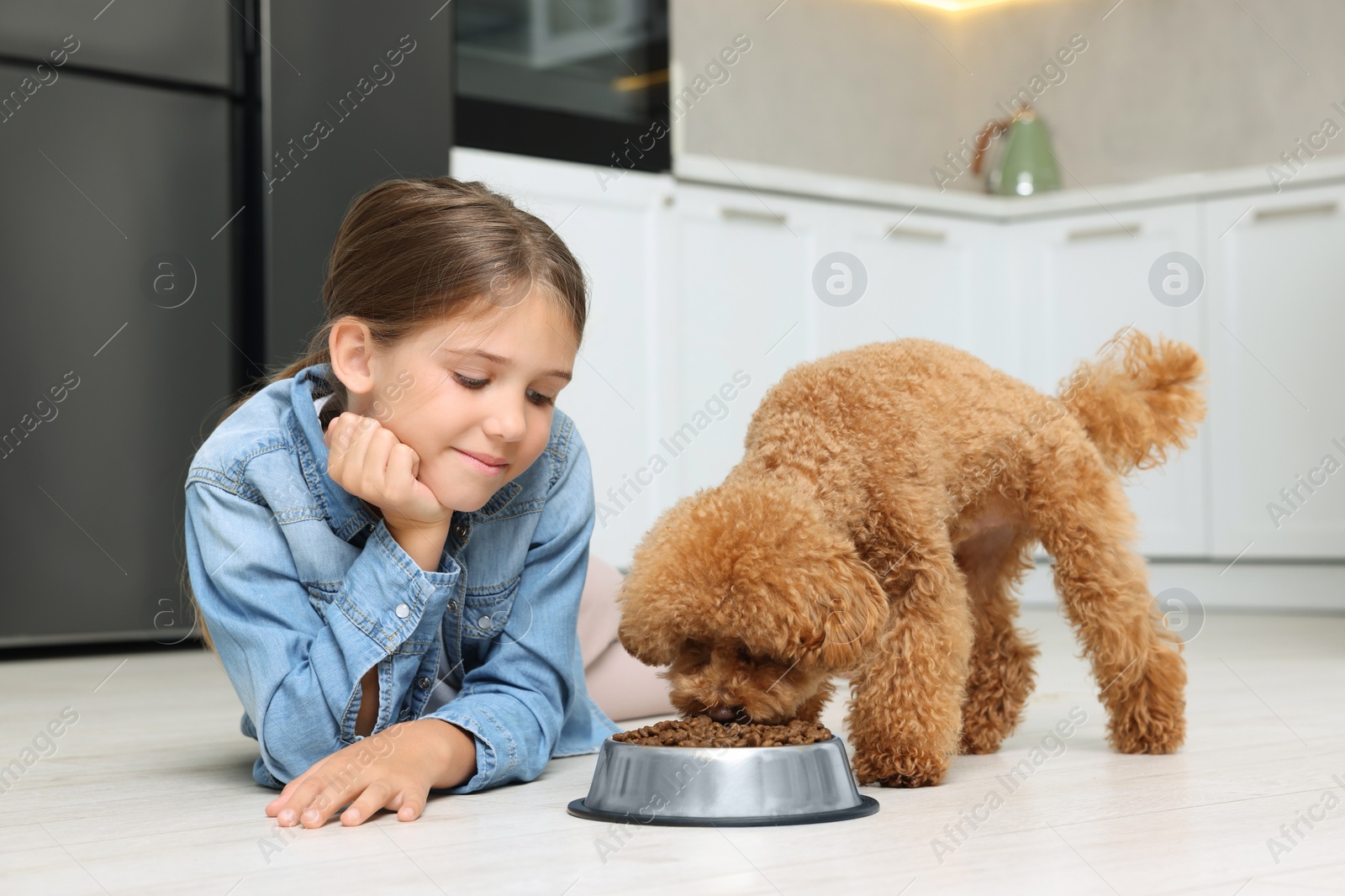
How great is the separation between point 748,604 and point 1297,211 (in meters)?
2.92

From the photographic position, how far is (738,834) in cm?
119

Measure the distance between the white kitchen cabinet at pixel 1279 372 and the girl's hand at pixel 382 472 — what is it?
Answer: 116 inches

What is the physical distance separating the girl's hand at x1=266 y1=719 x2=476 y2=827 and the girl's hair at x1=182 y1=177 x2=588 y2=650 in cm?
23

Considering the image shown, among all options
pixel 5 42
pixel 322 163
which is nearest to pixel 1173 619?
pixel 322 163

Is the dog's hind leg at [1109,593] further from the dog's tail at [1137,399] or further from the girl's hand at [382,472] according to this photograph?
the girl's hand at [382,472]

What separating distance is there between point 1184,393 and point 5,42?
235 cm

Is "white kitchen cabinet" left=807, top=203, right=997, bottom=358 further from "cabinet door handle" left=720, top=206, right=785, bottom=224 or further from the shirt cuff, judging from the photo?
the shirt cuff

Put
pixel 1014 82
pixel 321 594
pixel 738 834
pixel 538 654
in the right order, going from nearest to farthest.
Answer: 1. pixel 738 834
2. pixel 321 594
3. pixel 538 654
4. pixel 1014 82

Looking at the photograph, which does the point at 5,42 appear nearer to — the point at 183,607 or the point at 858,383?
the point at 183,607

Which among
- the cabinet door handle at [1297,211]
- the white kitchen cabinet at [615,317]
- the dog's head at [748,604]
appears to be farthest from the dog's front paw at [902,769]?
the cabinet door handle at [1297,211]

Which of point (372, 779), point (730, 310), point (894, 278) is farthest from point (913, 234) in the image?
point (372, 779)

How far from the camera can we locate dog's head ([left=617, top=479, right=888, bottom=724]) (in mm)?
1227

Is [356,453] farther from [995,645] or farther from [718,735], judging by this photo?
[995,645]

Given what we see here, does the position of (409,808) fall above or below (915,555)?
below
